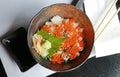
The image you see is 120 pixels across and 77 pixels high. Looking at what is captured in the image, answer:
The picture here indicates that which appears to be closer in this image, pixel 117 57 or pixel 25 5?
pixel 25 5

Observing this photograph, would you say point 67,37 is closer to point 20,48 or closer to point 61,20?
point 61,20

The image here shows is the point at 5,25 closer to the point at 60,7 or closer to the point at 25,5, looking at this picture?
the point at 25,5

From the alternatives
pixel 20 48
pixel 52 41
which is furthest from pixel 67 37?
pixel 20 48

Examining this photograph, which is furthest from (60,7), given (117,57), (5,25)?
(117,57)
